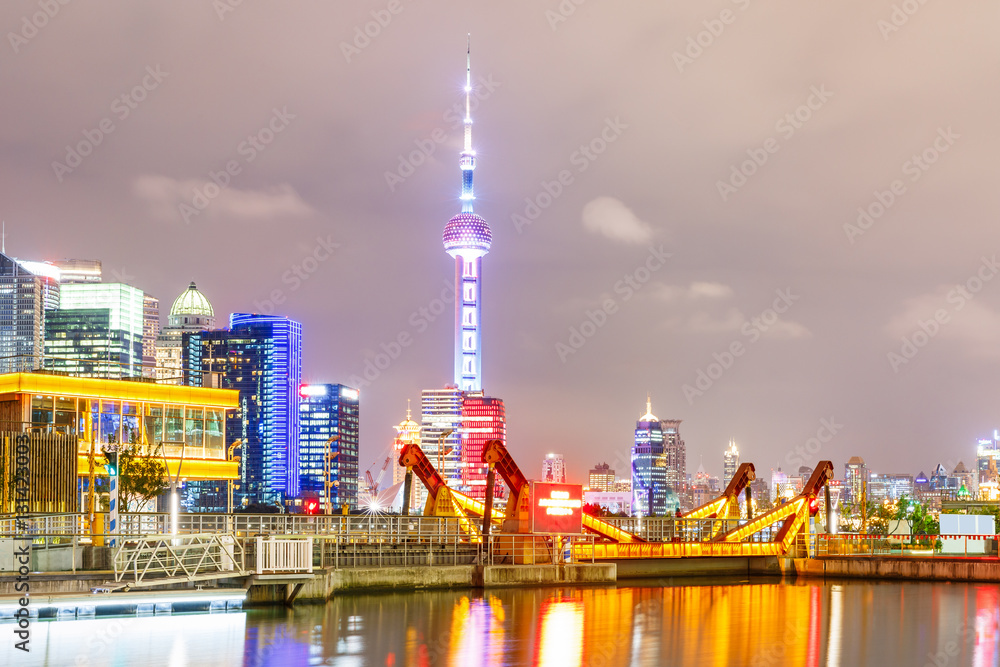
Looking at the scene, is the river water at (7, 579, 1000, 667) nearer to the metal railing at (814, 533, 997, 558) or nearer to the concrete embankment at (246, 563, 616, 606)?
the concrete embankment at (246, 563, 616, 606)

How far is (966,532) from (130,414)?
50602 millimetres

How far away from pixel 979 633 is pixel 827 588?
1695 centimetres

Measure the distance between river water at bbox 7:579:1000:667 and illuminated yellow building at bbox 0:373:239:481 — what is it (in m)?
42.1

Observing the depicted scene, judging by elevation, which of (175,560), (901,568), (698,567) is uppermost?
(175,560)

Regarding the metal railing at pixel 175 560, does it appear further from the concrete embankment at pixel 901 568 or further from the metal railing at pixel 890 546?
the metal railing at pixel 890 546

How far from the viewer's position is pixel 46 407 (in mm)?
75500

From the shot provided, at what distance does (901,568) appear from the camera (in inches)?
1955

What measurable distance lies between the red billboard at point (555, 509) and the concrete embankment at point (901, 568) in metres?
12.9

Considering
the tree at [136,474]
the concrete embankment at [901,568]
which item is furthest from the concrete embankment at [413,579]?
the tree at [136,474]

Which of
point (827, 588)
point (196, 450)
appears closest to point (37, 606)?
point (827, 588)

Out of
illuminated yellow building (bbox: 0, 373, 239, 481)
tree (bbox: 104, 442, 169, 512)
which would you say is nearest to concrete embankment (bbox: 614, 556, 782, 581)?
tree (bbox: 104, 442, 169, 512)

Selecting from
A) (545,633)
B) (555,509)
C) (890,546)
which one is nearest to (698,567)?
(555,509)

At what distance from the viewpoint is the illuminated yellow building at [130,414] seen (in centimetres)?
7469

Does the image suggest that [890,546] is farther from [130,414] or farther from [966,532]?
[130,414]
